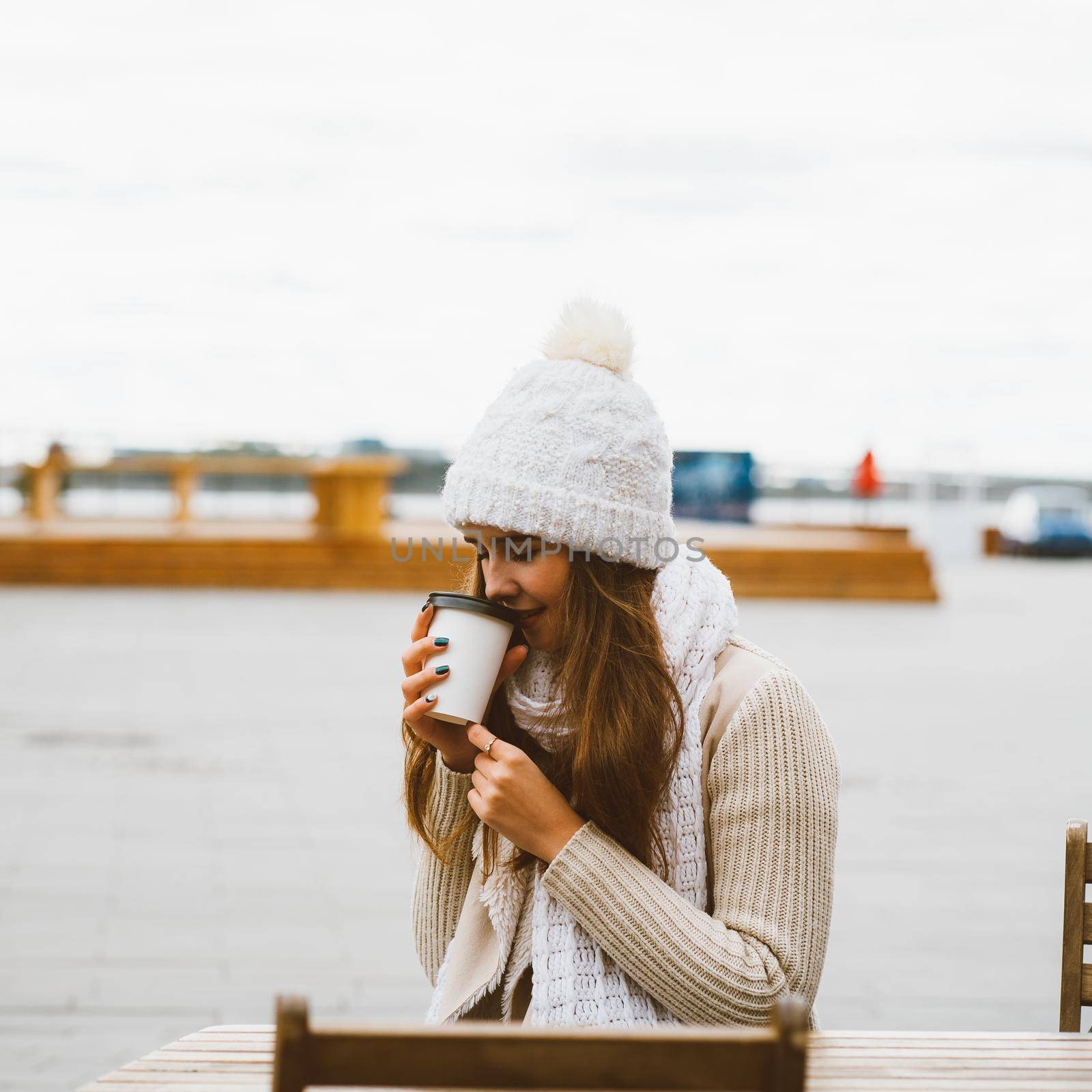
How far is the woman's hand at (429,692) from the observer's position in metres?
1.59

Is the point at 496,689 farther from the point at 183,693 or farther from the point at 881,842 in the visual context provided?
the point at 183,693

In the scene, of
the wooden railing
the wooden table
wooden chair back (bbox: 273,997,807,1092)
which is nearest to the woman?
the wooden table

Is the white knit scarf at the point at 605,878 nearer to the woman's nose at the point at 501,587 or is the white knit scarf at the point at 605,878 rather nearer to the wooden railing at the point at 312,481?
the woman's nose at the point at 501,587

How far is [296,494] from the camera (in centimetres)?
2159

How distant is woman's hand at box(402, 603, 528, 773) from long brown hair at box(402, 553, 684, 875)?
5cm

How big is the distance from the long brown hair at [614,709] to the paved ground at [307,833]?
212 cm

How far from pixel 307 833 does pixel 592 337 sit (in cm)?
390

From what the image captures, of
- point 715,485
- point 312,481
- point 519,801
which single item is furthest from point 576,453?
point 715,485

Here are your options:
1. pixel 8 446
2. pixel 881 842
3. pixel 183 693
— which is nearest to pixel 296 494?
pixel 8 446

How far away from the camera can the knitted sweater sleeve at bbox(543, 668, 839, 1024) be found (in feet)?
5.11

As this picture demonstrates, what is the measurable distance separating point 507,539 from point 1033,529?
70.4ft

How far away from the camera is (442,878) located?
6.38ft

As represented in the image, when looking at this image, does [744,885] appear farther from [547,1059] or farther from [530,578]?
[547,1059]

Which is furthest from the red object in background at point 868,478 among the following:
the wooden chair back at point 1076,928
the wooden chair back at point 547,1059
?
the wooden chair back at point 547,1059
